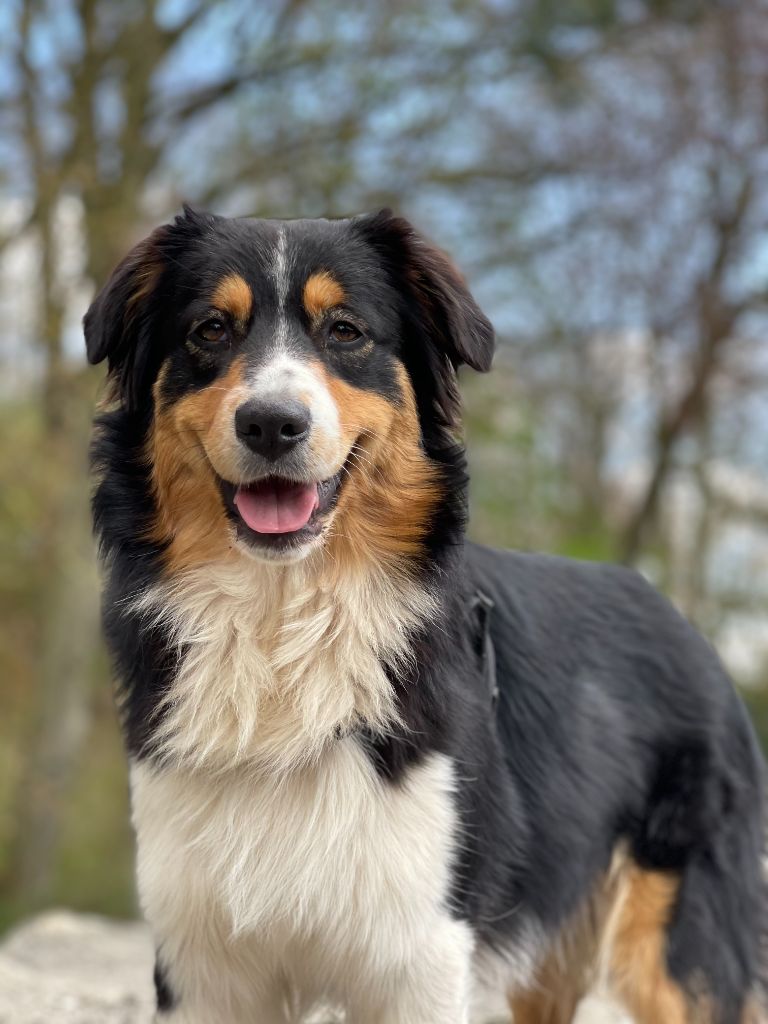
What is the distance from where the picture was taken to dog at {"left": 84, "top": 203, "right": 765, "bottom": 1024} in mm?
3477

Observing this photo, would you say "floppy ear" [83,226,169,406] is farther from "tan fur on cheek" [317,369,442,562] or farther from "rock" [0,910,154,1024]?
"rock" [0,910,154,1024]

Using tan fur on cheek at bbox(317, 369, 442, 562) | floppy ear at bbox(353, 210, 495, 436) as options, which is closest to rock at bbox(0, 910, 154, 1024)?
tan fur on cheek at bbox(317, 369, 442, 562)

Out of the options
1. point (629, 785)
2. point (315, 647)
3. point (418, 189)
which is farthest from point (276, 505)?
point (418, 189)

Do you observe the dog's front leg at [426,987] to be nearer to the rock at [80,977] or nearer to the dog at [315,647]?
the dog at [315,647]

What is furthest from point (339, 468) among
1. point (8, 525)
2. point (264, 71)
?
point (264, 71)

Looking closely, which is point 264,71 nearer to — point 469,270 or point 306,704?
point 469,270

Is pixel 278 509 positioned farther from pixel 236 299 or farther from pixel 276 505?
pixel 236 299

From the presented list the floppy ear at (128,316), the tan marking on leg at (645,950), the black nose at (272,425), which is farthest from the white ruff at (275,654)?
the tan marking on leg at (645,950)

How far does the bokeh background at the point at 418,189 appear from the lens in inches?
565

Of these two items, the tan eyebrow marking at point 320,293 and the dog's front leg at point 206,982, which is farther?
the tan eyebrow marking at point 320,293

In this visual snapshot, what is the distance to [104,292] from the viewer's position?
3844 mm

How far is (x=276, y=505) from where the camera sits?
140 inches

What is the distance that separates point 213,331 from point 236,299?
0.39 feet

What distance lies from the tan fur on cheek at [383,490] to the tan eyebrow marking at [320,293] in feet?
0.75
